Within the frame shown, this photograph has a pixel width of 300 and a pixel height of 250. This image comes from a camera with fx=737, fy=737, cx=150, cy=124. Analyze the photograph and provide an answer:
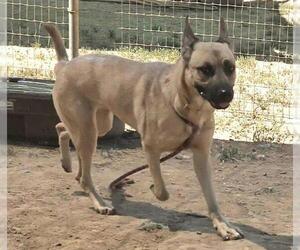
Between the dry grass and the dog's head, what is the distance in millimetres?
2917

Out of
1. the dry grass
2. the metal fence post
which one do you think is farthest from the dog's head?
the metal fence post

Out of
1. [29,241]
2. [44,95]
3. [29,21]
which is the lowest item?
[29,241]

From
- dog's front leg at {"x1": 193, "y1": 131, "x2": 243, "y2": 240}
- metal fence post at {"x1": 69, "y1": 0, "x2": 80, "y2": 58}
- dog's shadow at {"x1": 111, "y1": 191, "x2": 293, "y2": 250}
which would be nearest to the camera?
dog's shadow at {"x1": 111, "y1": 191, "x2": 293, "y2": 250}

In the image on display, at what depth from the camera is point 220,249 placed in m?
4.28

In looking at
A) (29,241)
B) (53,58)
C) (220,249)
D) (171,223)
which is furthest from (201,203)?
(53,58)

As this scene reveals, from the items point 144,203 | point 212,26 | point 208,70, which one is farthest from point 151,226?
point 212,26

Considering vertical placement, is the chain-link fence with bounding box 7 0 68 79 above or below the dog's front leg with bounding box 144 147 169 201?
above

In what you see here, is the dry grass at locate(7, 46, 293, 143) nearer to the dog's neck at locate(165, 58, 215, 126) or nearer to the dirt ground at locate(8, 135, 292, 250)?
the dirt ground at locate(8, 135, 292, 250)

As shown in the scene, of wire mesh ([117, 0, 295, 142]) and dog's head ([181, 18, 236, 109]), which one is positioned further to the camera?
wire mesh ([117, 0, 295, 142])

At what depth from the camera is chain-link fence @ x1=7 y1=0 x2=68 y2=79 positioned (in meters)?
8.80

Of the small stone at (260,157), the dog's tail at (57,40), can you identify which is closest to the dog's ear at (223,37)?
the dog's tail at (57,40)

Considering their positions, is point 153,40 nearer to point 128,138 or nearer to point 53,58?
point 53,58

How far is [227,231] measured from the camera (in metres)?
4.46

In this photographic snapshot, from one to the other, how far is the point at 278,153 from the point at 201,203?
1.79 m
